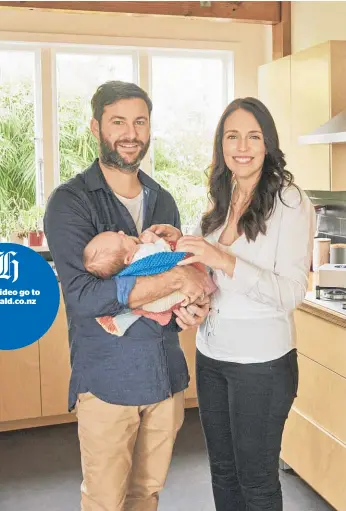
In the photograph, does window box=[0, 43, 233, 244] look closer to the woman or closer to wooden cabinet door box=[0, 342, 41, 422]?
wooden cabinet door box=[0, 342, 41, 422]

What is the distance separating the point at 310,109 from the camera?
332cm

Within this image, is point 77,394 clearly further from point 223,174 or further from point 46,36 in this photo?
point 46,36

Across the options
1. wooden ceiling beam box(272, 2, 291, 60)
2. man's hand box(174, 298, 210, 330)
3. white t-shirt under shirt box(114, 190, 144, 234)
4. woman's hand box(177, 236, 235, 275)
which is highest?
wooden ceiling beam box(272, 2, 291, 60)

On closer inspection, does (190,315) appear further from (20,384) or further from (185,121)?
(185,121)

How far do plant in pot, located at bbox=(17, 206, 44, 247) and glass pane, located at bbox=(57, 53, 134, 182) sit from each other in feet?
0.84

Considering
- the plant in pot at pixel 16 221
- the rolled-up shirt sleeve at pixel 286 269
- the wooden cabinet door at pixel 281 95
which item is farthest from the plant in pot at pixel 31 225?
the rolled-up shirt sleeve at pixel 286 269

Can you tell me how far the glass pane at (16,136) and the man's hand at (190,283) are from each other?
8.02ft

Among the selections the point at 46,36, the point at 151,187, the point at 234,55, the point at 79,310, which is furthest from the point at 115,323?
the point at 234,55

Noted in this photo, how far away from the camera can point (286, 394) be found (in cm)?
203

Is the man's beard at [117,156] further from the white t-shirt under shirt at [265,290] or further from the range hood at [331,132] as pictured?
the range hood at [331,132]

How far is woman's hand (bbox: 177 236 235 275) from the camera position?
6.00ft

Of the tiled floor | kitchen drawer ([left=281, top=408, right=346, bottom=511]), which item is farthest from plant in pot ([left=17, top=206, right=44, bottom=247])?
kitchen drawer ([left=281, top=408, right=346, bottom=511])

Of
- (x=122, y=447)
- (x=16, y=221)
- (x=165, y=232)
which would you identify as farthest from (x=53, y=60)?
(x=122, y=447)

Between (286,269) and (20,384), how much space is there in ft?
7.19
